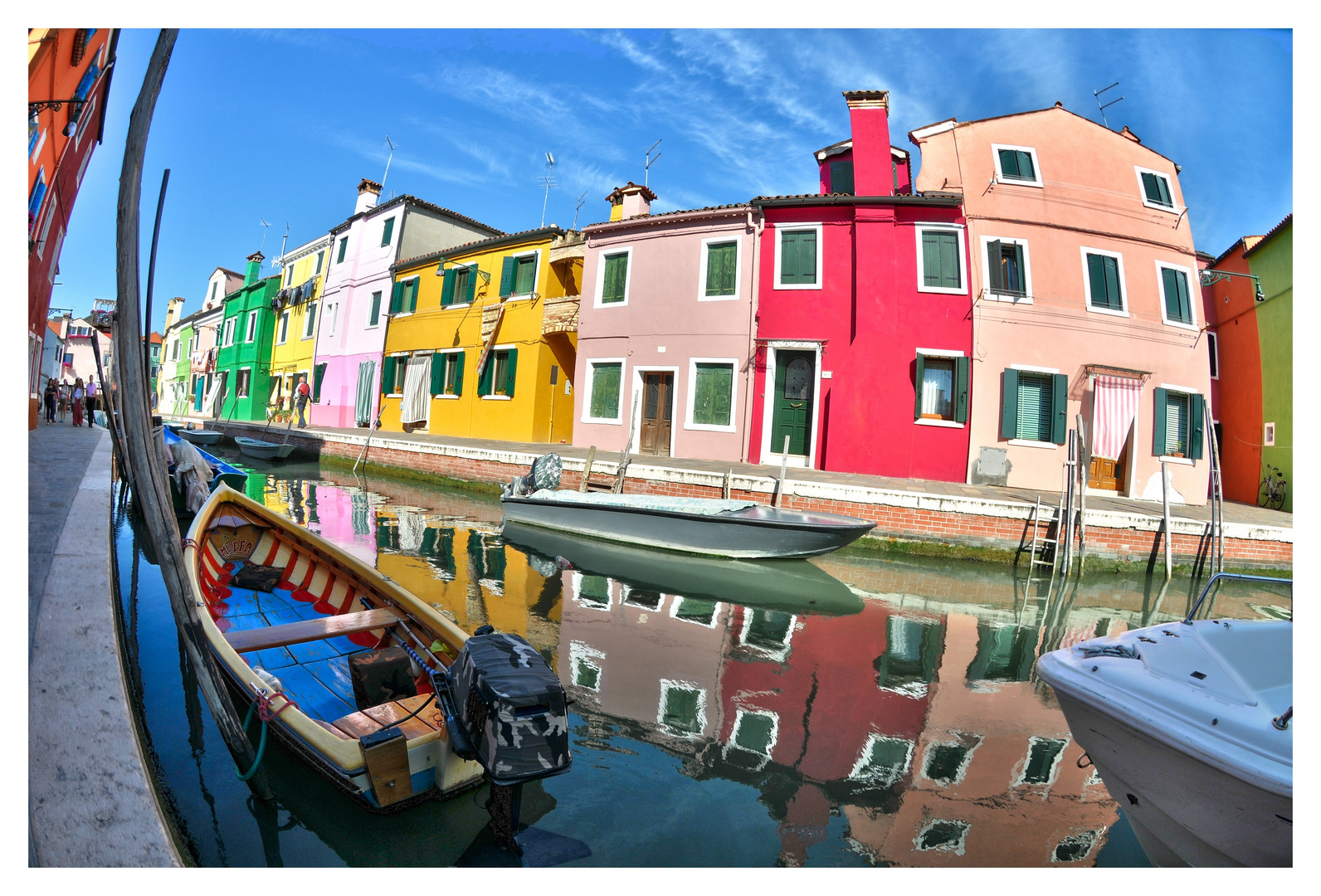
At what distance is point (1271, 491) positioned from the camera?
9820mm

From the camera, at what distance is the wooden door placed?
14352mm

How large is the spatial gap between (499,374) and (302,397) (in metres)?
12.4

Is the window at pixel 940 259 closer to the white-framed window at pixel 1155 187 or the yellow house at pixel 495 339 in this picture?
the white-framed window at pixel 1155 187

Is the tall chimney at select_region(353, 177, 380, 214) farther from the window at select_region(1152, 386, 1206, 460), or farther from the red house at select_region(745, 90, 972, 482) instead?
the window at select_region(1152, 386, 1206, 460)

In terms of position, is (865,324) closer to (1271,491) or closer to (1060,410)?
(1060,410)

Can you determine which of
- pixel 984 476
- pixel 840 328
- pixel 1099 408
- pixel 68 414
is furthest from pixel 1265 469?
pixel 68 414

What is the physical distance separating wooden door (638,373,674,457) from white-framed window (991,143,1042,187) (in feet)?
25.6

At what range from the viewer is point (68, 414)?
92.3ft

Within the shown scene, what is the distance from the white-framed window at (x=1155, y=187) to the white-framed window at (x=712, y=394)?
27.0 ft

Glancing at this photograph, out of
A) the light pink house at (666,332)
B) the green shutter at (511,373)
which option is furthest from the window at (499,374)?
the light pink house at (666,332)

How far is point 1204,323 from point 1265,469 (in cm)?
308

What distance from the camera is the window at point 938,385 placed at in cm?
1194

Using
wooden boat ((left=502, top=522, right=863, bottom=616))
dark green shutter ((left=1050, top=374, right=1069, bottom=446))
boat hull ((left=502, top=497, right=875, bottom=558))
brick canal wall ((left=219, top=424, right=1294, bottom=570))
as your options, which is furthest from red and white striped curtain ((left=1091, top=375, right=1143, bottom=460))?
wooden boat ((left=502, top=522, right=863, bottom=616))

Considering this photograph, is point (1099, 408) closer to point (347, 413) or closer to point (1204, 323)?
point (1204, 323)
